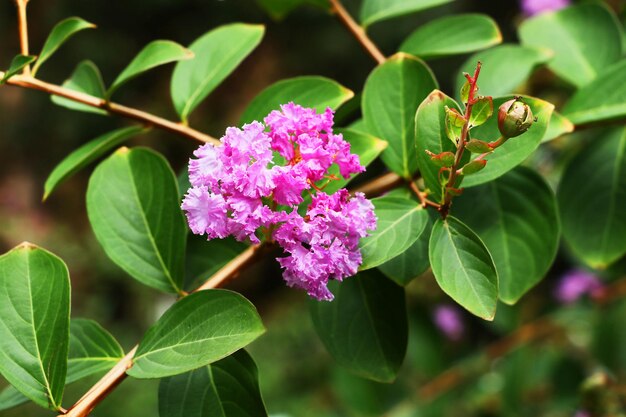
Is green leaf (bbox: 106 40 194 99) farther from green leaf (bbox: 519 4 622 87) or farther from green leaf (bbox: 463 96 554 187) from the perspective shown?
green leaf (bbox: 519 4 622 87)

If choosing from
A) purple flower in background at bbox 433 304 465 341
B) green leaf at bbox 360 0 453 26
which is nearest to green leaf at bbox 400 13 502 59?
green leaf at bbox 360 0 453 26

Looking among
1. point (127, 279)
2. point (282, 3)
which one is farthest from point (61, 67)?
point (282, 3)

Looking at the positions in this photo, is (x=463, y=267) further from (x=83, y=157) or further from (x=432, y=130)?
(x=83, y=157)

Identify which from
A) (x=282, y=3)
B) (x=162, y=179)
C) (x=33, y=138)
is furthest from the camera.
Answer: (x=33, y=138)

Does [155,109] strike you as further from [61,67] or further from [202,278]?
[202,278]

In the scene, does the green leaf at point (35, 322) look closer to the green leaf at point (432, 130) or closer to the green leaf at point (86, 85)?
the green leaf at point (86, 85)

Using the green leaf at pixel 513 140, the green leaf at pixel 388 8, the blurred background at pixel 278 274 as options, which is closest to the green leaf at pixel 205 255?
the green leaf at pixel 513 140
